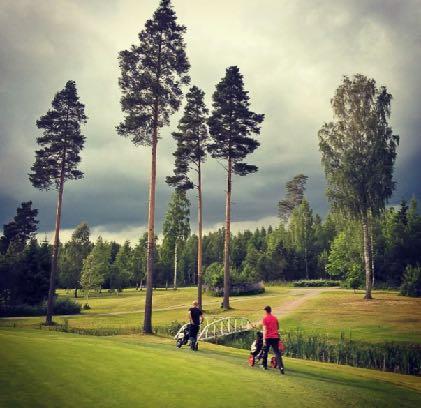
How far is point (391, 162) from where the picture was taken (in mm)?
44125

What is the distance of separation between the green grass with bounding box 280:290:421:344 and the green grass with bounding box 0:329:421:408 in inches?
498

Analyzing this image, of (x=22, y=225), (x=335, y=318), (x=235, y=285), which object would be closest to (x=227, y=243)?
(x=335, y=318)

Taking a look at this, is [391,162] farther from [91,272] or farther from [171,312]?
[91,272]

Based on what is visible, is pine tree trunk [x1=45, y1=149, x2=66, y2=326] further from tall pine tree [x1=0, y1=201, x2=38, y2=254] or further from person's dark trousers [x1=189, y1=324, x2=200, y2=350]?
tall pine tree [x1=0, y1=201, x2=38, y2=254]

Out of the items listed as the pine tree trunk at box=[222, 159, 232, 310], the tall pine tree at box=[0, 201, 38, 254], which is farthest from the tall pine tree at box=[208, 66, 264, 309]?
the tall pine tree at box=[0, 201, 38, 254]

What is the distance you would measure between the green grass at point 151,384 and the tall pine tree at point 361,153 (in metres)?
31.3

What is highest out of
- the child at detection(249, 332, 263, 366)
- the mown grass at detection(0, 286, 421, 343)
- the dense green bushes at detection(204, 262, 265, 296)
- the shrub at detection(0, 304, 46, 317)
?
the dense green bushes at detection(204, 262, 265, 296)

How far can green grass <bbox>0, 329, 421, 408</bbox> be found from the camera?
26.5 ft

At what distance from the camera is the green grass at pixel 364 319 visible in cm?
2662

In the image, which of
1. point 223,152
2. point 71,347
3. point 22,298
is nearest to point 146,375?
point 71,347

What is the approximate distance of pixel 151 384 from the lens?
31.2 feet

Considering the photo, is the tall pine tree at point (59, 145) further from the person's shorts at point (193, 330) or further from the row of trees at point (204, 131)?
the person's shorts at point (193, 330)

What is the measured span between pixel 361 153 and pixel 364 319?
20.1m

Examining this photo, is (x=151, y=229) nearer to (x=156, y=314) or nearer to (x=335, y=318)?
(x=156, y=314)
